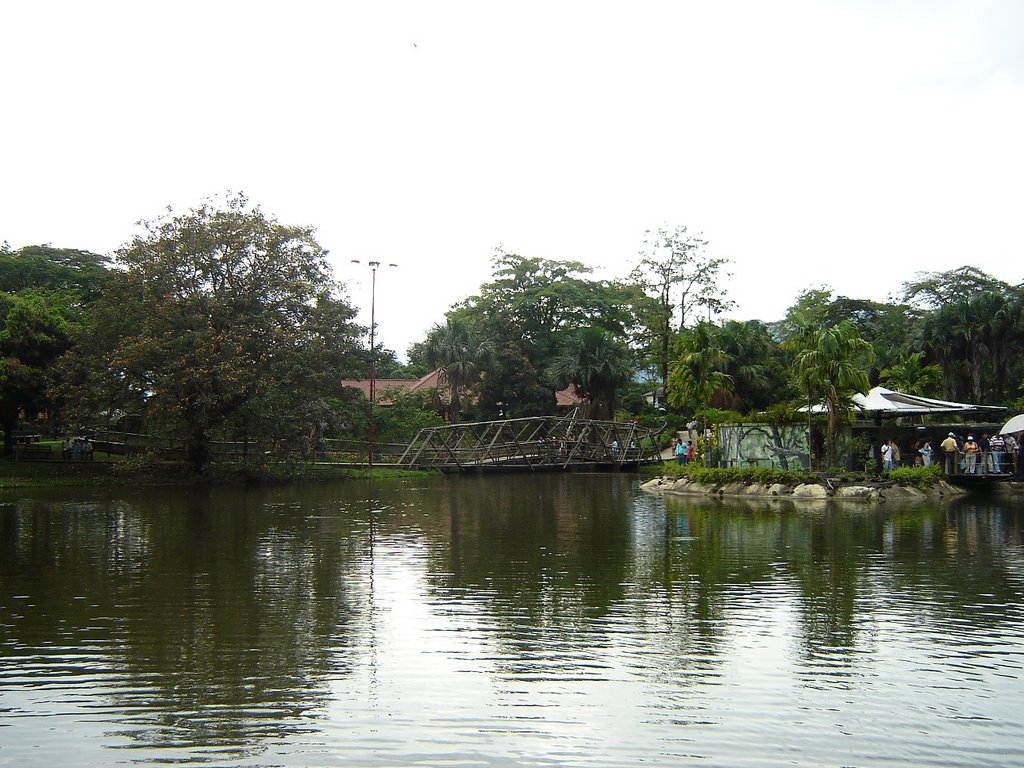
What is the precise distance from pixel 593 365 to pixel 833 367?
25096 mm

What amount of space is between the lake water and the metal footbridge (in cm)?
2613

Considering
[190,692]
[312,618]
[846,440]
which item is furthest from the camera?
[846,440]

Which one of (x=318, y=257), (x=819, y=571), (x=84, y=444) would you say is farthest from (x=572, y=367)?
(x=819, y=571)

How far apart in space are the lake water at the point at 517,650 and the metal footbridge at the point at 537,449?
26.1 m

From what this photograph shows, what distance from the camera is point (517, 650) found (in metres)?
7.68

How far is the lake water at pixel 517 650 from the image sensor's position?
216 inches

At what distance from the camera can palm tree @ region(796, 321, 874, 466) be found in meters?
23.9

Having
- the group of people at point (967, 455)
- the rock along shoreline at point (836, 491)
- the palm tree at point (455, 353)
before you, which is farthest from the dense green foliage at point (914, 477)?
the palm tree at point (455, 353)

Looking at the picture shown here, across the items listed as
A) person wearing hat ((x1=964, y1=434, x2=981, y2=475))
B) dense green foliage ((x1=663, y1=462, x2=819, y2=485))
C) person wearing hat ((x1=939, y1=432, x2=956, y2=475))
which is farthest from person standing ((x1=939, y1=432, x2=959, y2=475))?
dense green foliage ((x1=663, y1=462, x2=819, y2=485))

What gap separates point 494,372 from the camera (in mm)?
53656

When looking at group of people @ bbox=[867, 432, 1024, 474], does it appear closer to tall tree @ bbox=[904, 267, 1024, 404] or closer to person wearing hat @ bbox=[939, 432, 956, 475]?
person wearing hat @ bbox=[939, 432, 956, 475]

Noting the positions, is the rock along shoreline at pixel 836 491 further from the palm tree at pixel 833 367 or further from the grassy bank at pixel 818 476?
the palm tree at pixel 833 367

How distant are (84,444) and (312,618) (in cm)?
3336

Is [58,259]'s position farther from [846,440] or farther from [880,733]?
[880,733]
